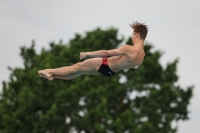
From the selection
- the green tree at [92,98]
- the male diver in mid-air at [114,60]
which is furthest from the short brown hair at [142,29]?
the green tree at [92,98]

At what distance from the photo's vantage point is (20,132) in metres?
50.2

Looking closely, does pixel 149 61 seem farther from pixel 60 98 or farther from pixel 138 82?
pixel 60 98

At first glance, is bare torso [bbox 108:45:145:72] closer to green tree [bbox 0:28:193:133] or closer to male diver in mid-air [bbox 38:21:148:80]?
male diver in mid-air [bbox 38:21:148:80]

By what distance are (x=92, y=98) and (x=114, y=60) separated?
29.9m

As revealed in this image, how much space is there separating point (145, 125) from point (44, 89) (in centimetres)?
662

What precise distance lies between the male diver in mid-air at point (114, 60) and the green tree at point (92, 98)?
2865cm

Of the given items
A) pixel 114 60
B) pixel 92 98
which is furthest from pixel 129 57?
pixel 92 98

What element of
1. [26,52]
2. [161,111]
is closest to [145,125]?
[161,111]

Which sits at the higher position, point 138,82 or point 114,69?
point 138,82

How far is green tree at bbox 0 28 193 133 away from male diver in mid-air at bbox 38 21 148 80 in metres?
28.6

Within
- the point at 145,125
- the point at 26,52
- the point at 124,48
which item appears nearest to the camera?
the point at 124,48

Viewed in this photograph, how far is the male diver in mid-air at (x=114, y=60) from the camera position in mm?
19234

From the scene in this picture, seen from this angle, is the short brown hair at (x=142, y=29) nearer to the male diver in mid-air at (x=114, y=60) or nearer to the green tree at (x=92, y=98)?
the male diver in mid-air at (x=114, y=60)

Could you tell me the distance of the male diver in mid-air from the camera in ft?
63.1
